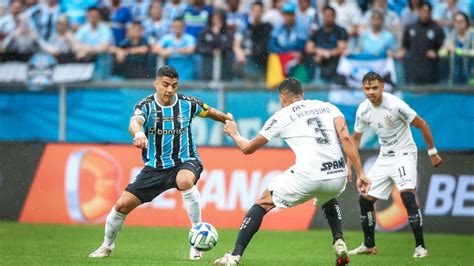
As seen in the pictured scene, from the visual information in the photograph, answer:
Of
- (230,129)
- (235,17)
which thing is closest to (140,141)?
(230,129)

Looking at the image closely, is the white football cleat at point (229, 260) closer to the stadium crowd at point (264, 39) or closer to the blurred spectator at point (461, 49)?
the stadium crowd at point (264, 39)

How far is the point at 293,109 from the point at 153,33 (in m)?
9.53

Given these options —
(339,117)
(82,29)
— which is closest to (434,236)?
(339,117)

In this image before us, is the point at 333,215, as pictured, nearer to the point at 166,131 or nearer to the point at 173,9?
the point at 166,131

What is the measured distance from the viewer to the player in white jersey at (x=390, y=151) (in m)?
13.4

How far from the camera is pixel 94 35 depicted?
802 inches

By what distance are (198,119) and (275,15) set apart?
285cm

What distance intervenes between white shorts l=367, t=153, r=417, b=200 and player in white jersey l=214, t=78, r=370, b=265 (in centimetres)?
247

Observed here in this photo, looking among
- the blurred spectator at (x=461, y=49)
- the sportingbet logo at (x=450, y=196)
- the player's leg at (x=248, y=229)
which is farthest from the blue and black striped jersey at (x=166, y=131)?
the blurred spectator at (x=461, y=49)

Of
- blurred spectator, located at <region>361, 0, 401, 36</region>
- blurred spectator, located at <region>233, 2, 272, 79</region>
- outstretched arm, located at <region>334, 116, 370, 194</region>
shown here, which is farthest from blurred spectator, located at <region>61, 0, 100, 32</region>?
outstretched arm, located at <region>334, 116, 370, 194</region>

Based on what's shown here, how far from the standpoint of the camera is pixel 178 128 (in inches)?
489

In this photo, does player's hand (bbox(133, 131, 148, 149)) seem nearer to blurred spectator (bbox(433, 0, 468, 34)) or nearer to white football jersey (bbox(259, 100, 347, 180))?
white football jersey (bbox(259, 100, 347, 180))

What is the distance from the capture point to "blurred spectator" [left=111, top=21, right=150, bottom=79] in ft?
63.5

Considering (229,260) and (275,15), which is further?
(275,15)
